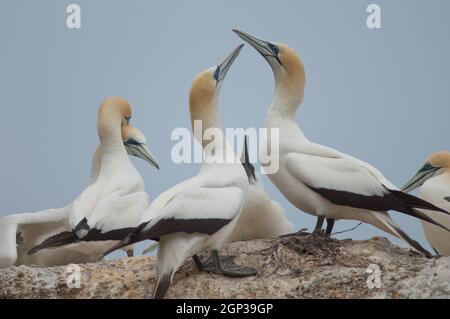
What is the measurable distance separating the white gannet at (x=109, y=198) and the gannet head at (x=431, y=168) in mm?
A: 2448

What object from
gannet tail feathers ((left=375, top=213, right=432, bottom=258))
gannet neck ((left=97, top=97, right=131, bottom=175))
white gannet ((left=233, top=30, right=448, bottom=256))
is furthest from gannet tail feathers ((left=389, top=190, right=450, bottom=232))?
gannet neck ((left=97, top=97, right=131, bottom=175))

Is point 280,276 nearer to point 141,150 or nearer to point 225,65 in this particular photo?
point 225,65

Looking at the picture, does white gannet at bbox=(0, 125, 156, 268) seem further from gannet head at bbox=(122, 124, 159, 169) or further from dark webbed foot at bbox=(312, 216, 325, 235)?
dark webbed foot at bbox=(312, 216, 325, 235)

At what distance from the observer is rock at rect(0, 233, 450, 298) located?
654cm

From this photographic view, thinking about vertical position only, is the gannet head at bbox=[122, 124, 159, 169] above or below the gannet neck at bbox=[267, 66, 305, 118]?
below

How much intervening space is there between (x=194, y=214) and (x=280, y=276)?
0.88 metres

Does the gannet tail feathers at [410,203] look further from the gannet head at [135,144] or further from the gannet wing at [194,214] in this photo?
the gannet head at [135,144]

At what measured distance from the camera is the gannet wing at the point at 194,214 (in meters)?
6.05

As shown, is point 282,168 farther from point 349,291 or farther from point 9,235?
point 9,235

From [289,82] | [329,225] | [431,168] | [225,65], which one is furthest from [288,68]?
[431,168]

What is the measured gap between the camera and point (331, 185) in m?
7.43

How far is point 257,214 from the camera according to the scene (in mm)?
7980

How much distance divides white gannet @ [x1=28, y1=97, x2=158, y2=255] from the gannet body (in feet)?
2.72
